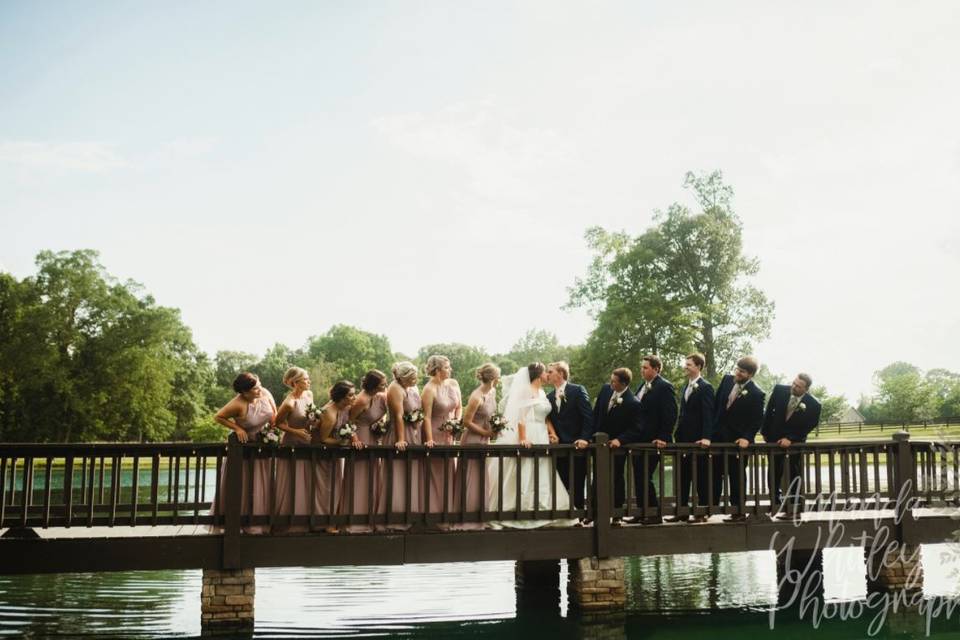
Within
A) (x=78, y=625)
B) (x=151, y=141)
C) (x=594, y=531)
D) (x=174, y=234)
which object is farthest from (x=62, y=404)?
(x=594, y=531)

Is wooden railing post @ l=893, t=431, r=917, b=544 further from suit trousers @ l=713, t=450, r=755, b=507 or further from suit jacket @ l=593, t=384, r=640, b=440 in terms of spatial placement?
suit jacket @ l=593, t=384, r=640, b=440

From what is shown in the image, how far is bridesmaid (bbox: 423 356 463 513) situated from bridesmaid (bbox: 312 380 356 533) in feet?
2.77

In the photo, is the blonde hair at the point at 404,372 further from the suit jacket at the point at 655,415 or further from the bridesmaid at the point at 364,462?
the suit jacket at the point at 655,415

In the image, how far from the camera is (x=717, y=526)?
9.96m

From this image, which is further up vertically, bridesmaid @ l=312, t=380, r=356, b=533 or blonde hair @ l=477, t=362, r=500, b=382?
blonde hair @ l=477, t=362, r=500, b=382

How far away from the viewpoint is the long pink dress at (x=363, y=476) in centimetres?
909

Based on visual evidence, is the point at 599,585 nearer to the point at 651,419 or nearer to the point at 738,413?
the point at 651,419

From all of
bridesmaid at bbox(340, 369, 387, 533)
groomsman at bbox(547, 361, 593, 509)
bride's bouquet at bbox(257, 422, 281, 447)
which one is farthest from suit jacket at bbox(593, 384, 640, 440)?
bride's bouquet at bbox(257, 422, 281, 447)

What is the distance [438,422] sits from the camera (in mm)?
9812

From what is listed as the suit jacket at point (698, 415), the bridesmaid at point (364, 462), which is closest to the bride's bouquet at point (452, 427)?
the bridesmaid at point (364, 462)

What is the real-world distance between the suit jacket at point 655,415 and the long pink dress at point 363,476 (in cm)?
275

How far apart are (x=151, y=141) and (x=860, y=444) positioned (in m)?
30.4

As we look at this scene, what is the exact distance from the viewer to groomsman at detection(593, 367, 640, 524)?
9891 mm

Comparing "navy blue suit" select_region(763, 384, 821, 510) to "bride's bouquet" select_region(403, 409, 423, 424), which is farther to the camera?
"navy blue suit" select_region(763, 384, 821, 510)
